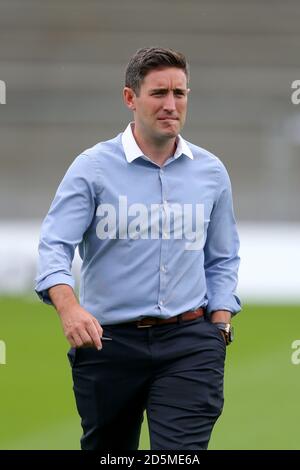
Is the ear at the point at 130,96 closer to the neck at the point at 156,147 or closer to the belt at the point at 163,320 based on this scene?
the neck at the point at 156,147

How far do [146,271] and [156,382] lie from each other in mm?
370

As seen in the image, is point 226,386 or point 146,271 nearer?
point 146,271

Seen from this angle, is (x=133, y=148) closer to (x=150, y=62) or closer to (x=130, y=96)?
(x=130, y=96)

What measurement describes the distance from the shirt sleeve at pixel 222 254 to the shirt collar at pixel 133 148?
160mm

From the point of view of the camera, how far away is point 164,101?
3.67m

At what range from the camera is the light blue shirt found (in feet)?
11.9

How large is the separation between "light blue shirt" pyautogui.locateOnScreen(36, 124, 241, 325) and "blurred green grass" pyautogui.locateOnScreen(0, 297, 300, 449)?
230 cm

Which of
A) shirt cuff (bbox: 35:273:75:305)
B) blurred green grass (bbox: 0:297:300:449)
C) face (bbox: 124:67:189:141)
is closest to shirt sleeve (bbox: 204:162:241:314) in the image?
face (bbox: 124:67:189:141)

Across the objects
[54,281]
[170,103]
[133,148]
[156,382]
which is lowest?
[156,382]

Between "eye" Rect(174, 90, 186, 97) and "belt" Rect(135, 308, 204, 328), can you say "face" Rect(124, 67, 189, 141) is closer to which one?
"eye" Rect(174, 90, 186, 97)

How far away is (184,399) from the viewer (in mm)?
3592

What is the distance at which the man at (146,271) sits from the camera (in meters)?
3.61

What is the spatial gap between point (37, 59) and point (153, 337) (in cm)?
1564

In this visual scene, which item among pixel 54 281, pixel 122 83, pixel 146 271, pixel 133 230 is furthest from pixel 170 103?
pixel 122 83
